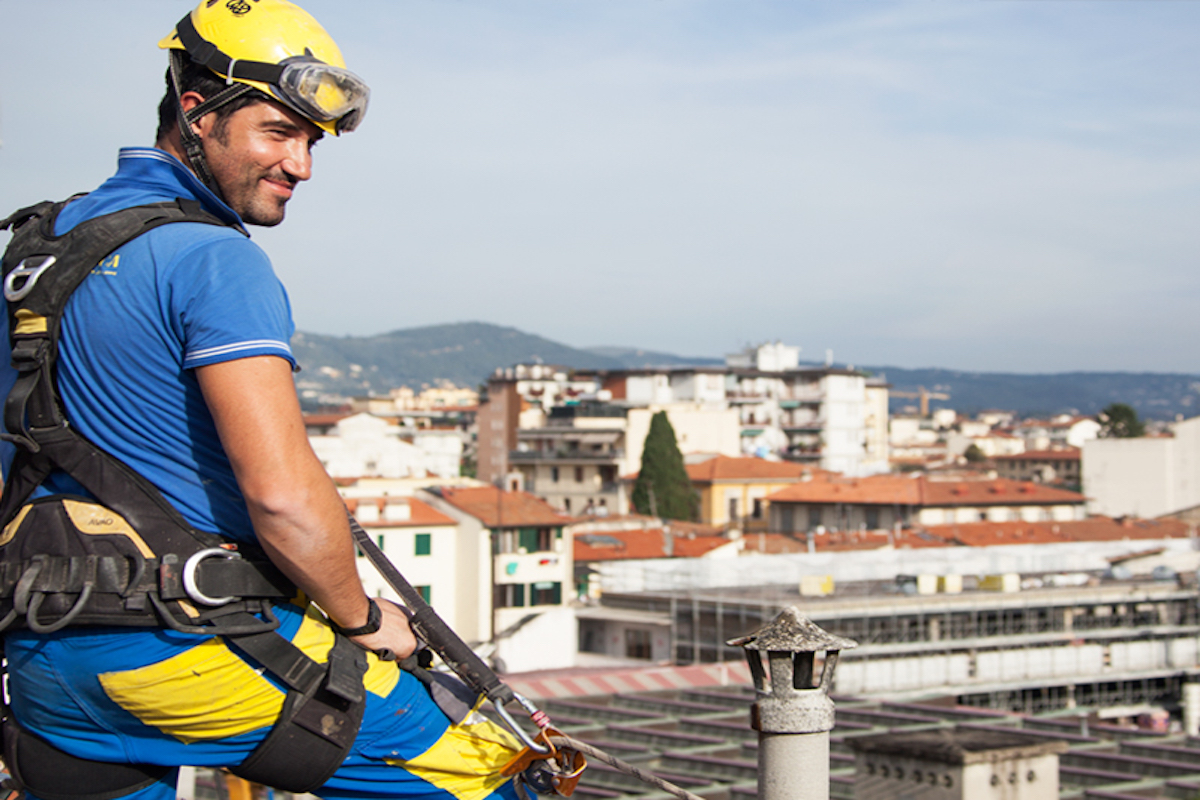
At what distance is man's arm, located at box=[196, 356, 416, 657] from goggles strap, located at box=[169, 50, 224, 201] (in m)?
0.55

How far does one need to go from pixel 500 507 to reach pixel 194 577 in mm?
42464

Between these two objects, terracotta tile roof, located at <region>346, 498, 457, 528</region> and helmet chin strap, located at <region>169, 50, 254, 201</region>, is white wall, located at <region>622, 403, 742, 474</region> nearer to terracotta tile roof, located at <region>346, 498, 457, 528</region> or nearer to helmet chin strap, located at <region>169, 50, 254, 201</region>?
terracotta tile roof, located at <region>346, 498, 457, 528</region>

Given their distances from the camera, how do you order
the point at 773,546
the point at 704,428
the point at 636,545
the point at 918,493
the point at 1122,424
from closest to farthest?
the point at 636,545
the point at 773,546
the point at 918,493
the point at 704,428
the point at 1122,424

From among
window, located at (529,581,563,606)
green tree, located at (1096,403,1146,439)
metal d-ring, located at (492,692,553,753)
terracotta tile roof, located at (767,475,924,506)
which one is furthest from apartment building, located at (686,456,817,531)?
metal d-ring, located at (492,692,553,753)

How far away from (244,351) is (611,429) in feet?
270

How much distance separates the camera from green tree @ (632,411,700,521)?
73938mm

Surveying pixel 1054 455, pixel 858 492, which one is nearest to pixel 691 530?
pixel 858 492

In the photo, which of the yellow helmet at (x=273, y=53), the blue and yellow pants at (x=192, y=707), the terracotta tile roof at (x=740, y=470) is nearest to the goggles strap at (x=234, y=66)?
the yellow helmet at (x=273, y=53)

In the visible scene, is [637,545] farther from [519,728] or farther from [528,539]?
[519,728]

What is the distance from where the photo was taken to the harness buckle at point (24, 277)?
2447 millimetres

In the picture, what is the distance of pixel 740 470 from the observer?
8188 cm

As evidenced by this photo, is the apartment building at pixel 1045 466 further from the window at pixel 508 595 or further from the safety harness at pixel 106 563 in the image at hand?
the safety harness at pixel 106 563

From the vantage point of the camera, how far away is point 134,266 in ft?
7.97

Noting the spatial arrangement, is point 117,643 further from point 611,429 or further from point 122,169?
point 611,429
